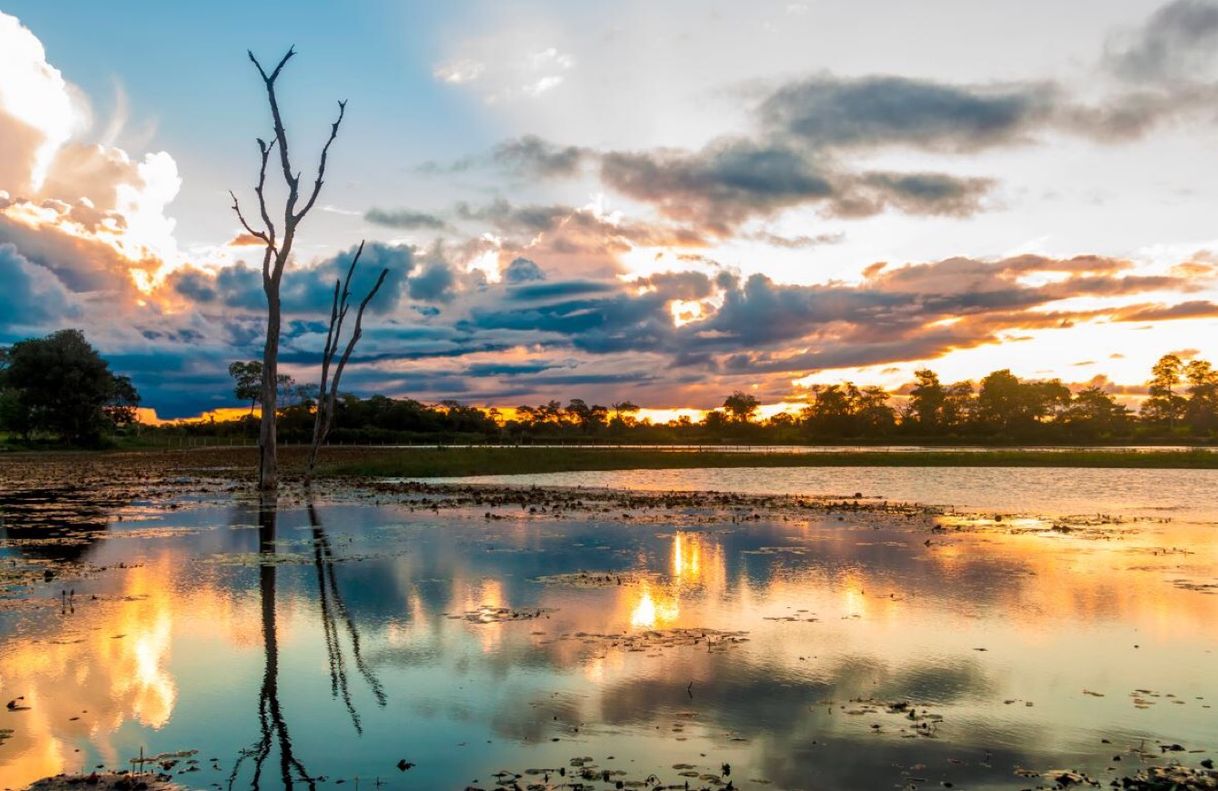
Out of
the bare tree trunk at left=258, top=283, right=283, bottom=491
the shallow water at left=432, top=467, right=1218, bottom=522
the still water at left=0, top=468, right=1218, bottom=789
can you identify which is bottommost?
the shallow water at left=432, top=467, right=1218, bottom=522

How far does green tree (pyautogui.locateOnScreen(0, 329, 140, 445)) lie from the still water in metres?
84.8

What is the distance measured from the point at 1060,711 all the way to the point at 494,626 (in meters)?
7.62

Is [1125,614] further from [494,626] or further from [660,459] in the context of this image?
[660,459]

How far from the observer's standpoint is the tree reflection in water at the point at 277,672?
7.61 meters

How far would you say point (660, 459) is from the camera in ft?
271

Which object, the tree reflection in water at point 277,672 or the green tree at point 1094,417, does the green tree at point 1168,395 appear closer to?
the green tree at point 1094,417

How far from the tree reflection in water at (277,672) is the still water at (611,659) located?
1.9 inches

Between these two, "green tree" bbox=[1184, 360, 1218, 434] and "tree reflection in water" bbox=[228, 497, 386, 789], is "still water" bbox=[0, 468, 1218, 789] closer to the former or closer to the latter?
"tree reflection in water" bbox=[228, 497, 386, 789]

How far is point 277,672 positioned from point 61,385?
10219cm

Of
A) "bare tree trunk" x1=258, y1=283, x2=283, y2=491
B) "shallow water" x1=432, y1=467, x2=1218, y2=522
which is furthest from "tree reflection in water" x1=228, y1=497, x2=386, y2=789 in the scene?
"shallow water" x1=432, y1=467, x2=1218, y2=522

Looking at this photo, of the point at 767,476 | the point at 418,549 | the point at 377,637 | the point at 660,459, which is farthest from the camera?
the point at 660,459

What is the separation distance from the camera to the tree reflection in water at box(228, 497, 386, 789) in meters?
7.61

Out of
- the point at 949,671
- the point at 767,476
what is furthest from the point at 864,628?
the point at 767,476

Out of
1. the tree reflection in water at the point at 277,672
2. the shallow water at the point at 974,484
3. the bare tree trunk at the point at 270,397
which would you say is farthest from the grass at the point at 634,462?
the tree reflection in water at the point at 277,672
